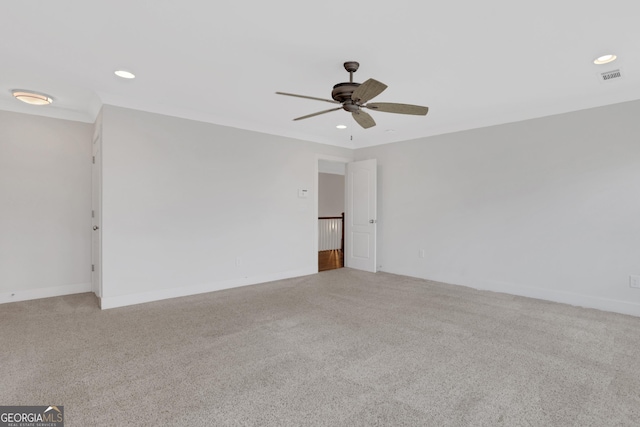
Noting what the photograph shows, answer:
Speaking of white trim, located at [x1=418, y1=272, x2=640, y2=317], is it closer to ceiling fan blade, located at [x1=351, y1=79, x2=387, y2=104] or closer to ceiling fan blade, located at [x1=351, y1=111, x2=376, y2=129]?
ceiling fan blade, located at [x1=351, y1=111, x2=376, y2=129]

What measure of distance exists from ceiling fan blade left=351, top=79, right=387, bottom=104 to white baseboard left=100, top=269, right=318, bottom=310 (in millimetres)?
3159

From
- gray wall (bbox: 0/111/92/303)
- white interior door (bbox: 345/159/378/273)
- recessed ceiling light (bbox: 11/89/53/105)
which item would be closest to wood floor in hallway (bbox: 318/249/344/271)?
white interior door (bbox: 345/159/378/273)

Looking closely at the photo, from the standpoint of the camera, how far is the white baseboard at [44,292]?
3899 millimetres

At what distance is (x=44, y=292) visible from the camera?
162 inches

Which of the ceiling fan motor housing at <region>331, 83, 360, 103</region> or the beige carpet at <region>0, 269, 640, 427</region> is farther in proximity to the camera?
the ceiling fan motor housing at <region>331, 83, 360, 103</region>

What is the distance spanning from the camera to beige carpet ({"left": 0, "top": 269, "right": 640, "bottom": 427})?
1833 millimetres

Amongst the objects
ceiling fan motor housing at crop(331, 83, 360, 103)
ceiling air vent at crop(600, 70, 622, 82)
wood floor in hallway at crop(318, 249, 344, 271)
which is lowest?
wood floor in hallway at crop(318, 249, 344, 271)

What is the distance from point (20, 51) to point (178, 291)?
112 inches

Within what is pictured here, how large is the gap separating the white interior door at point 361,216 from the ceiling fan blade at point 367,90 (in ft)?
10.4

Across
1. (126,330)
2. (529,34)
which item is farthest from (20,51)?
(529,34)

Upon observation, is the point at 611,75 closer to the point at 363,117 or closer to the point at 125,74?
the point at 363,117

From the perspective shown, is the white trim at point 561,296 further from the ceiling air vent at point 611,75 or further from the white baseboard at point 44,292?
the white baseboard at point 44,292

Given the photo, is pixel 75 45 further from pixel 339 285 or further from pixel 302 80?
pixel 339 285

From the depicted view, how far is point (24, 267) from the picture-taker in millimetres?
3994
